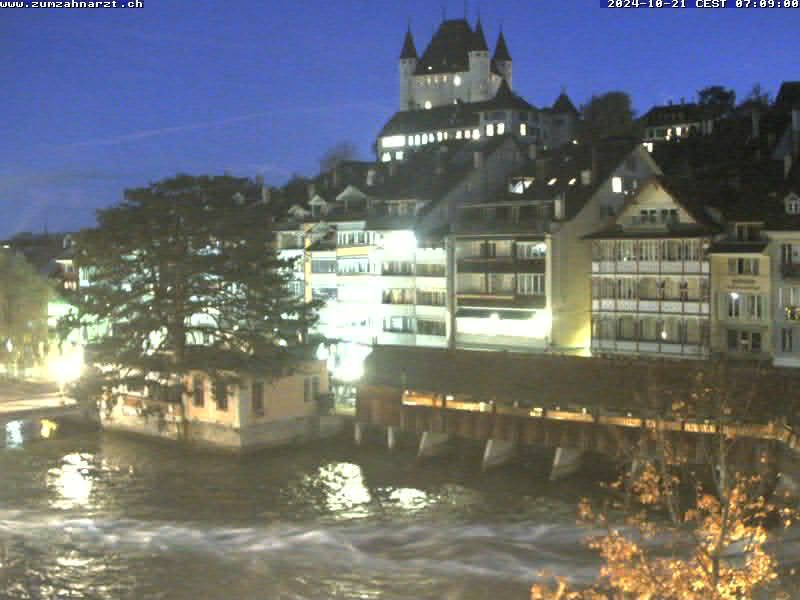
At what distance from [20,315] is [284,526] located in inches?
1927

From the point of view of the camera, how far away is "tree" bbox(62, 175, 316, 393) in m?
55.4

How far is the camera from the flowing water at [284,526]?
33.7m

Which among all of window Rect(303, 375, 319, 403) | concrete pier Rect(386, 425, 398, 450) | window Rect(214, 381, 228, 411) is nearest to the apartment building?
concrete pier Rect(386, 425, 398, 450)

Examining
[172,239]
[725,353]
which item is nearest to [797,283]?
[725,353]

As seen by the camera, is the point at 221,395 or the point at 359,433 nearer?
the point at 221,395

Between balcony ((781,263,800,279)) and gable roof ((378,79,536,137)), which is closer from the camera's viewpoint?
balcony ((781,263,800,279))

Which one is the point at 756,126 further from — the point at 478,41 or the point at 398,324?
the point at 478,41

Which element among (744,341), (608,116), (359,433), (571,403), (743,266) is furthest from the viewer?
(608,116)

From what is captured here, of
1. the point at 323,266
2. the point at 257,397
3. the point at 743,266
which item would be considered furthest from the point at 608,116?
the point at 257,397

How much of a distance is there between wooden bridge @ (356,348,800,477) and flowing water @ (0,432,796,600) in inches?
68.6

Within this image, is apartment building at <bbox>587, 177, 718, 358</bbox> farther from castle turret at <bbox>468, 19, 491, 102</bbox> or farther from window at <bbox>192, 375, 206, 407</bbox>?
castle turret at <bbox>468, 19, 491, 102</bbox>

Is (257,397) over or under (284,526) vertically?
over

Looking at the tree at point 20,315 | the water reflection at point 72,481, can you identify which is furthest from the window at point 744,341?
the tree at point 20,315

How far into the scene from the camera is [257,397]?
178 ft
